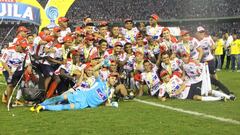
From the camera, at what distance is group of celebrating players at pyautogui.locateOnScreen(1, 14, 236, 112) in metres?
9.07

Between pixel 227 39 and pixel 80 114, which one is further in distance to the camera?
pixel 227 39

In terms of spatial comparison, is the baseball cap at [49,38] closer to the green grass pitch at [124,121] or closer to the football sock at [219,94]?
the green grass pitch at [124,121]

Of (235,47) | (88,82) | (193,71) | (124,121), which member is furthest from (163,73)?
(235,47)

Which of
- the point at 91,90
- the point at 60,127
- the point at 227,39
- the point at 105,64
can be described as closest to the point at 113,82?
the point at 105,64

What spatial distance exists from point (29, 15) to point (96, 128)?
11.6 m

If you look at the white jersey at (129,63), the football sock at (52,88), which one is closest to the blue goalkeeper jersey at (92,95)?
the football sock at (52,88)

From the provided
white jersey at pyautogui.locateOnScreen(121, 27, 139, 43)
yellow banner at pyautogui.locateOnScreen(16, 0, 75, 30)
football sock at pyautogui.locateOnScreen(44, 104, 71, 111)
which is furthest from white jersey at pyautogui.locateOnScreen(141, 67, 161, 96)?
yellow banner at pyautogui.locateOnScreen(16, 0, 75, 30)

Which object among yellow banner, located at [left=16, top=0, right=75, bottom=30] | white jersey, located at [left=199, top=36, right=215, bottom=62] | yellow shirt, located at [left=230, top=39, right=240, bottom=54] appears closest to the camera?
white jersey, located at [left=199, top=36, right=215, bottom=62]

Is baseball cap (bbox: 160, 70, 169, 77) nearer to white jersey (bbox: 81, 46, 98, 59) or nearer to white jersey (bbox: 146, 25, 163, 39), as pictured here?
white jersey (bbox: 146, 25, 163, 39)

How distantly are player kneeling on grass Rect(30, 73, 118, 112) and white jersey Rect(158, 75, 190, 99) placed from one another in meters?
1.42

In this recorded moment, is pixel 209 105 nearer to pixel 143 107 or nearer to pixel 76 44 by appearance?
pixel 143 107

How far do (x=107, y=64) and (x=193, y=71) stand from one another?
1.95 m

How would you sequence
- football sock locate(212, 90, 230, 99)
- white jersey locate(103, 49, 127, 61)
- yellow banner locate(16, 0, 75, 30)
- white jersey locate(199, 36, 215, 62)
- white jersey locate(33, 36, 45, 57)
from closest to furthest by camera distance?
white jersey locate(33, 36, 45, 57) → football sock locate(212, 90, 230, 99) → white jersey locate(103, 49, 127, 61) → white jersey locate(199, 36, 215, 62) → yellow banner locate(16, 0, 75, 30)

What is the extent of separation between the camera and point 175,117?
7570 millimetres
